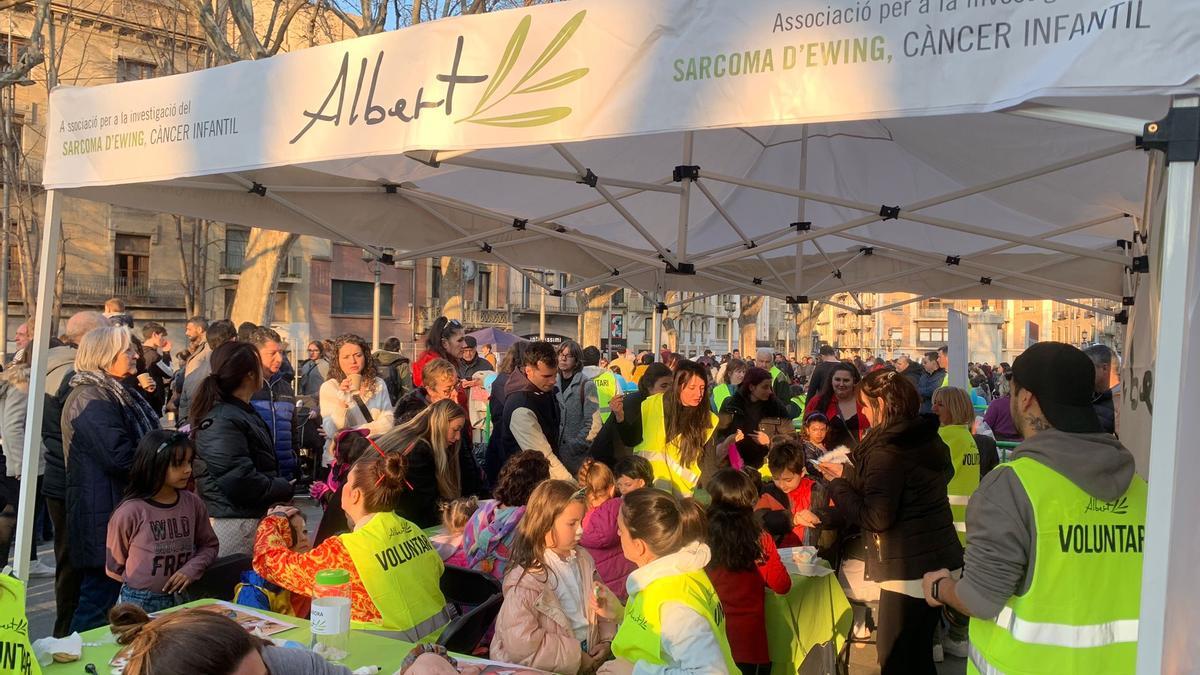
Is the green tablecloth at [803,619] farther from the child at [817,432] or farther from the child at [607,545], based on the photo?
the child at [817,432]

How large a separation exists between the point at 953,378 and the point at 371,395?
5610mm

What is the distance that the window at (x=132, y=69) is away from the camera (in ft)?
96.7

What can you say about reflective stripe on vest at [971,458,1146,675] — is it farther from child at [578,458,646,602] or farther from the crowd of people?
child at [578,458,646,602]

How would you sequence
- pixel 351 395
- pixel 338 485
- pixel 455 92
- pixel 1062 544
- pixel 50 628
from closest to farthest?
pixel 1062 544
pixel 455 92
pixel 338 485
pixel 50 628
pixel 351 395

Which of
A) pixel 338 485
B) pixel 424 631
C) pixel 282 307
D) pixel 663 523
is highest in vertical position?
pixel 282 307

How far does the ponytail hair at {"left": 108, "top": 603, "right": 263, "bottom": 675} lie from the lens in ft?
5.02

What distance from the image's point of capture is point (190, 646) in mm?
1555

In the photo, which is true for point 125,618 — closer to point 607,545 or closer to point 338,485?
point 338,485

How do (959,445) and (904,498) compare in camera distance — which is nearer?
(904,498)

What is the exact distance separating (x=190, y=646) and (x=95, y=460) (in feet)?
10.1

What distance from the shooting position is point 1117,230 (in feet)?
20.0

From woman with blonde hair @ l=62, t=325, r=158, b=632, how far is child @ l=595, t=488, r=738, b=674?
104 inches

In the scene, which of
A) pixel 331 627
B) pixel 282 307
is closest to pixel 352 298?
pixel 282 307

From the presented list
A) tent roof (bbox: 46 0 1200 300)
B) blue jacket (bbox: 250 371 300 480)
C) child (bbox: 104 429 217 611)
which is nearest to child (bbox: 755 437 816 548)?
tent roof (bbox: 46 0 1200 300)
